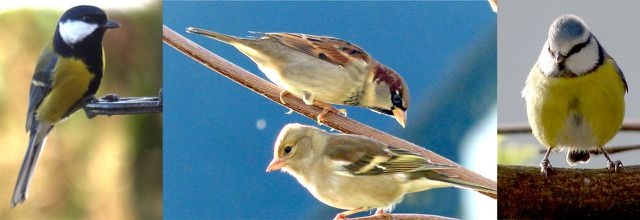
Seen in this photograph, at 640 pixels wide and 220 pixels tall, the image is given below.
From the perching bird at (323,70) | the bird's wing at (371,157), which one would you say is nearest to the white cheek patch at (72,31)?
the perching bird at (323,70)

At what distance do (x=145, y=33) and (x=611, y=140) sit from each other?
6.86ft

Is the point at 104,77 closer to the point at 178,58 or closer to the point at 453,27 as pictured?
the point at 178,58

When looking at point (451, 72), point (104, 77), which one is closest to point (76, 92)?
point (104, 77)

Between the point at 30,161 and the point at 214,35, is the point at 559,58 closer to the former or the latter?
the point at 214,35

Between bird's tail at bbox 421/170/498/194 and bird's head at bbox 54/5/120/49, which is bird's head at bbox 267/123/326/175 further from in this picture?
bird's head at bbox 54/5/120/49

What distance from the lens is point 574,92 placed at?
307cm

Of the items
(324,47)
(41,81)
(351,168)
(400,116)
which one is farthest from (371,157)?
(41,81)

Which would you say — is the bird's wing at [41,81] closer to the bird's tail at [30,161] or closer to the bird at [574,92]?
the bird's tail at [30,161]

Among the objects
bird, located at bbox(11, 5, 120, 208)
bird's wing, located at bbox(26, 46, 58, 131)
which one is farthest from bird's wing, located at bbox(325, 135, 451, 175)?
bird's wing, located at bbox(26, 46, 58, 131)

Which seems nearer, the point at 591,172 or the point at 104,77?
the point at 591,172

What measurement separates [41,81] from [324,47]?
4.16ft

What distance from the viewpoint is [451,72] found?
128 inches

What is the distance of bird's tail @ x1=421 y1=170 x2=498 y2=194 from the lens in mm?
3246

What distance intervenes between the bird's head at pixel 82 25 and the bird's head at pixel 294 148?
0.90 metres
